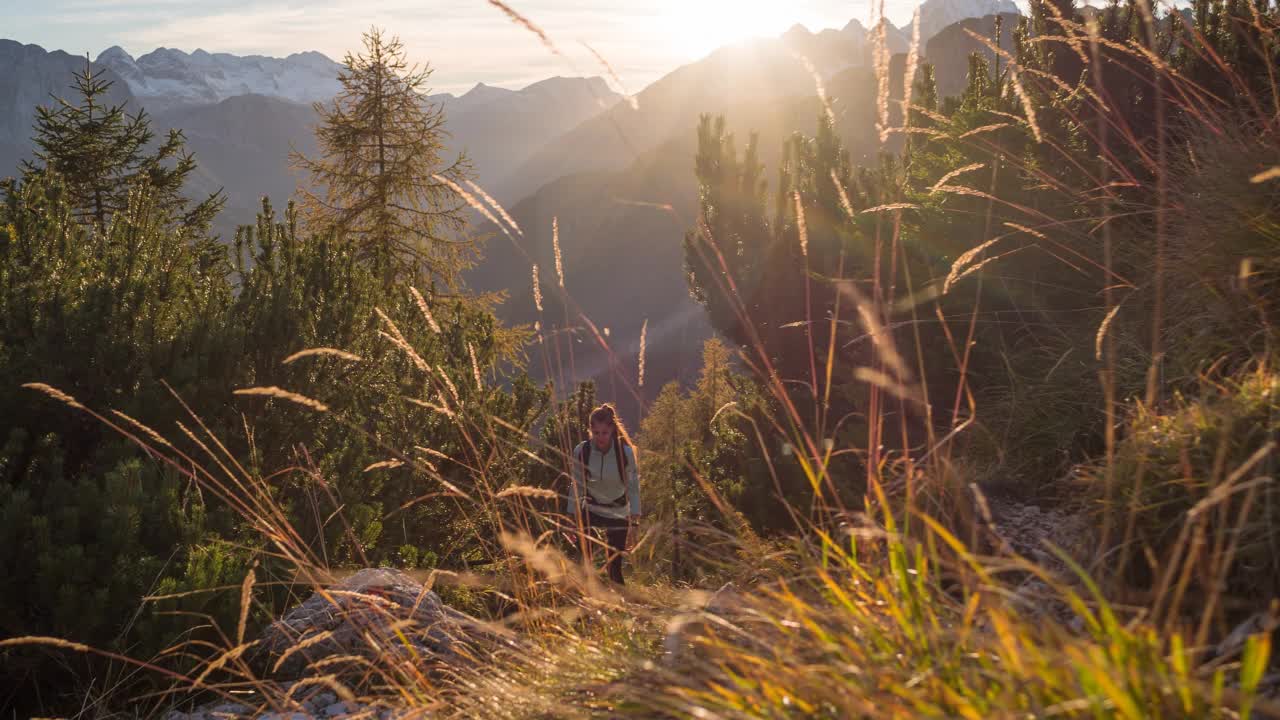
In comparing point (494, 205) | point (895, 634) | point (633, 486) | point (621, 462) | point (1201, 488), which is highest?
point (494, 205)

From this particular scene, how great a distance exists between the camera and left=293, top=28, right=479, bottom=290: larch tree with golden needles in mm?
20797

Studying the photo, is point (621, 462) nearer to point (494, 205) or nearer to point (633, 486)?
point (633, 486)

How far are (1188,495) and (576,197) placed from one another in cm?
17720

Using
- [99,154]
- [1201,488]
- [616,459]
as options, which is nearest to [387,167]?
[99,154]

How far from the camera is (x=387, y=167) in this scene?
21594mm

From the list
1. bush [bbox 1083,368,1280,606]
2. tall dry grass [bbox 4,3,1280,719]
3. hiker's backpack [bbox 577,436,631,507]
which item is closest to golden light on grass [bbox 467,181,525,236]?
tall dry grass [bbox 4,3,1280,719]

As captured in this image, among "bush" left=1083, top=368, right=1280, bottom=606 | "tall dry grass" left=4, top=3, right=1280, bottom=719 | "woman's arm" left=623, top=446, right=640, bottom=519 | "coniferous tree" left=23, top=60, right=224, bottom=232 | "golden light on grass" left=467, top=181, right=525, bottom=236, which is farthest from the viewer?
"coniferous tree" left=23, top=60, right=224, bottom=232

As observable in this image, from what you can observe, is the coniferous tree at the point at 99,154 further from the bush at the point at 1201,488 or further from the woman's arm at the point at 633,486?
the bush at the point at 1201,488

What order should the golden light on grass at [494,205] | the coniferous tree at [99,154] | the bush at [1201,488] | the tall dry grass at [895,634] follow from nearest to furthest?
the tall dry grass at [895,634]
the bush at [1201,488]
the golden light on grass at [494,205]
the coniferous tree at [99,154]

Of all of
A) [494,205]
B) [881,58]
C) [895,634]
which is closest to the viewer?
[895,634]

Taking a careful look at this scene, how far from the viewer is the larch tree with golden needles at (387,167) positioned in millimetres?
20797

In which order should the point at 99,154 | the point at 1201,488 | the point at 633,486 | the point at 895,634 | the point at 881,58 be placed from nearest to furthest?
the point at 895,634, the point at 1201,488, the point at 881,58, the point at 633,486, the point at 99,154

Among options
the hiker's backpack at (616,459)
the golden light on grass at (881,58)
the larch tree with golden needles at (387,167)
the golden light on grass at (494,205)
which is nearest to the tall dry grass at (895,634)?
the golden light on grass at (881,58)

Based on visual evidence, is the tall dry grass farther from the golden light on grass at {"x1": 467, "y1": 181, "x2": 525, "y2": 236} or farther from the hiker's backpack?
the hiker's backpack
